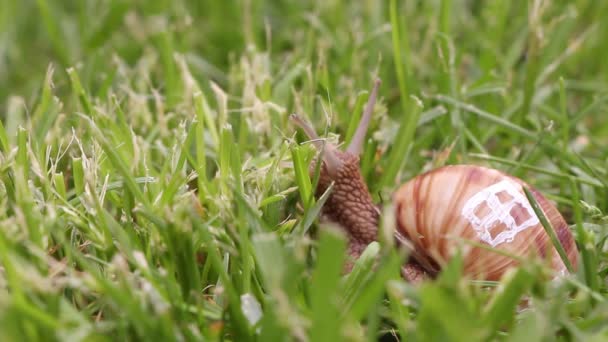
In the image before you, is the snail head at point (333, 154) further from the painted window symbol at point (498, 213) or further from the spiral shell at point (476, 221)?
the painted window symbol at point (498, 213)

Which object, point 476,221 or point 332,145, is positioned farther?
point 332,145

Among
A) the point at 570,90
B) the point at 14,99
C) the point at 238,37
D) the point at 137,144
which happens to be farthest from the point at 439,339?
the point at 238,37

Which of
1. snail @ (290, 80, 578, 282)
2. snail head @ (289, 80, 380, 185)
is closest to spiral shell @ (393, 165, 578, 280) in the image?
snail @ (290, 80, 578, 282)

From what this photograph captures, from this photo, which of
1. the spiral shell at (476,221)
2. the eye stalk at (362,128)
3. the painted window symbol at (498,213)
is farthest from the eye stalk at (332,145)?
the painted window symbol at (498,213)

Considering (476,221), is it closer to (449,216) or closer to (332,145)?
(449,216)

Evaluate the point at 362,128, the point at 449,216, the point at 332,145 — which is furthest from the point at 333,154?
the point at 449,216

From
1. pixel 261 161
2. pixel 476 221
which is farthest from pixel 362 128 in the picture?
pixel 476 221

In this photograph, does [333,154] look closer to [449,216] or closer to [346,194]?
[346,194]

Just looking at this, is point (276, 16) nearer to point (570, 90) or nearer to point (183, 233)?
point (570, 90)
